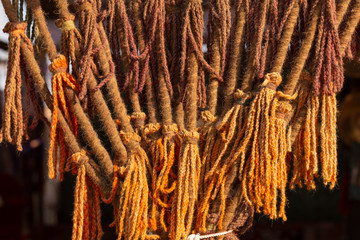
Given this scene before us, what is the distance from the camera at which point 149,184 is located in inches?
29.4

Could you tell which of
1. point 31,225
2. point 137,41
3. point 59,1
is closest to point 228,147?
point 137,41

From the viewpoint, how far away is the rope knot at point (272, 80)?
2.22 feet

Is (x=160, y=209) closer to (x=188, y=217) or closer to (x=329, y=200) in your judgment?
(x=188, y=217)

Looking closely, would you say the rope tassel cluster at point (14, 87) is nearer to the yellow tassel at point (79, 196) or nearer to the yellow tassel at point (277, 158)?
the yellow tassel at point (79, 196)

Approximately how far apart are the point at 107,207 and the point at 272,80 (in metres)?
2.21

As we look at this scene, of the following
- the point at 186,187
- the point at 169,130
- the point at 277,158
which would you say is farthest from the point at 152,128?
the point at 277,158

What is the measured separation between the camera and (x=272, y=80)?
68 cm

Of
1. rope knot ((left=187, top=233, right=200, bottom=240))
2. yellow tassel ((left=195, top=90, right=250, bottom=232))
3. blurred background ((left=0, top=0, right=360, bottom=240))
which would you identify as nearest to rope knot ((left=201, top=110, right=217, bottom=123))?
yellow tassel ((left=195, top=90, right=250, bottom=232))

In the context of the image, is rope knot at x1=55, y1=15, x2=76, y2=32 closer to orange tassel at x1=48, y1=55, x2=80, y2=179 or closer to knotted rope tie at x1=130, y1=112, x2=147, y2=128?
orange tassel at x1=48, y1=55, x2=80, y2=179

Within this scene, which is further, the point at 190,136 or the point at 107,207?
the point at 107,207

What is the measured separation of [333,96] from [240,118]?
175 mm

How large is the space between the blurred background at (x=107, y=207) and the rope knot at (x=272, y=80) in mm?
1376

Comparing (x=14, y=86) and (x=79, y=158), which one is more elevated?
(x=14, y=86)

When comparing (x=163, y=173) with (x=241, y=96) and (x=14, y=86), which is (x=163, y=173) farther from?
(x=14, y=86)
